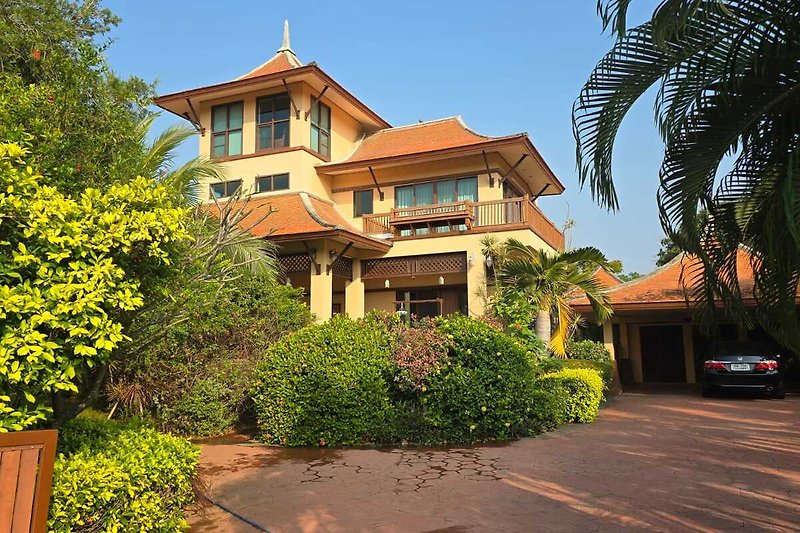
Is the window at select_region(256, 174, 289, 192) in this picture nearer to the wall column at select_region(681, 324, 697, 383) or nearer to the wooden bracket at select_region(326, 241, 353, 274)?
the wooden bracket at select_region(326, 241, 353, 274)

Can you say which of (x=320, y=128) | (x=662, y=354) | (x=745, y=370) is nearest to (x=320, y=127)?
(x=320, y=128)

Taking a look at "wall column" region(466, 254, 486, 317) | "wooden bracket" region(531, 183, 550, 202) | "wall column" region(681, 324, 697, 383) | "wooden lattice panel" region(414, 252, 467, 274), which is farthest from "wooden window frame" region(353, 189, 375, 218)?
"wall column" region(681, 324, 697, 383)

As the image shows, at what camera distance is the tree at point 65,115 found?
4500 millimetres

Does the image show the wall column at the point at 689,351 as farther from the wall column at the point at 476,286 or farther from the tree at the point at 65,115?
the tree at the point at 65,115

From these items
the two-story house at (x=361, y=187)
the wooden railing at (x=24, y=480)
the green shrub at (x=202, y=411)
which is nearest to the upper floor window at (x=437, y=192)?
the two-story house at (x=361, y=187)

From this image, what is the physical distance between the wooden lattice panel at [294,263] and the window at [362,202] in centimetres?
Answer: 360

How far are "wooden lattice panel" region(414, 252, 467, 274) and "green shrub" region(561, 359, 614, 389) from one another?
4.69 m

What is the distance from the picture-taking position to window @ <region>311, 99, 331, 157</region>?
65.3ft

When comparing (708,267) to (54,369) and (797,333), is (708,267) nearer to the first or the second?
(797,333)

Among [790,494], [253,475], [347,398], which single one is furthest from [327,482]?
[790,494]

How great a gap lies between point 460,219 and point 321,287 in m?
4.83

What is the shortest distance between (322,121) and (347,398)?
13905 millimetres

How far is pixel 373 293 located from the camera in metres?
21.1

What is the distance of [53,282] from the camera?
361 centimetres
